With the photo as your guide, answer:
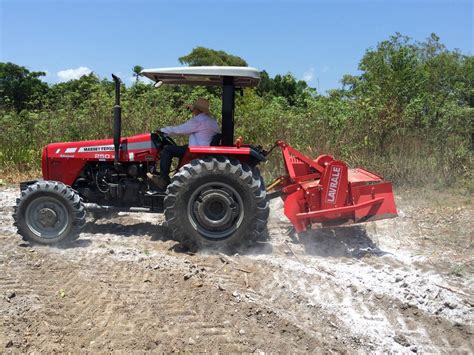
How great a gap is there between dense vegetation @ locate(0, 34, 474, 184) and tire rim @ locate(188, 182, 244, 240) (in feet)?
11.4

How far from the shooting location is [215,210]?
561 centimetres

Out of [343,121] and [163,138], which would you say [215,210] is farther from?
[343,121]

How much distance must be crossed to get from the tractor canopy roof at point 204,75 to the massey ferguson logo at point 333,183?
1381 mm

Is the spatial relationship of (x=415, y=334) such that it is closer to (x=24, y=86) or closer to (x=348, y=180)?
(x=348, y=180)

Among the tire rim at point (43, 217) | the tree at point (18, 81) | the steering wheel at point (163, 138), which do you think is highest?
the tree at point (18, 81)

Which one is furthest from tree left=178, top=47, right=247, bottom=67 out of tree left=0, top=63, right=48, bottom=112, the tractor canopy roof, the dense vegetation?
the tractor canopy roof

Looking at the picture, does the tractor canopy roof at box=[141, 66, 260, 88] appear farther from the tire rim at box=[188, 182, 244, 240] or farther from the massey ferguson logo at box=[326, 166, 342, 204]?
the massey ferguson logo at box=[326, 166, 342, 204]

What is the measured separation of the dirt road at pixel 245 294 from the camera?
143 inches

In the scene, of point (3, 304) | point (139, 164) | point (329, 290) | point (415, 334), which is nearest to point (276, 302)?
point (329, 290)

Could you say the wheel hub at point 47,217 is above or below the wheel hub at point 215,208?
below

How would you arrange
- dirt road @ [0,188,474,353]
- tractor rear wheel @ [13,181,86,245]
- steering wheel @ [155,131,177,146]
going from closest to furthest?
dirt road @ [0,188,474,353] < tractor rear wheel @ [13,181,86,245] < steering wheel @ [155,131,177,146]

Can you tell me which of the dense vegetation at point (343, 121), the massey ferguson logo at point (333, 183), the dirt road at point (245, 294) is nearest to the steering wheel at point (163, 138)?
the dirt road at point (245, 294)

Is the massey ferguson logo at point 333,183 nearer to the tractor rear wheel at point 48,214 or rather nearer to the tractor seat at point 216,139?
the tractor seat at point 216,139

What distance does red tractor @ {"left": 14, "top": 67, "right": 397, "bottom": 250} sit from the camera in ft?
18.0
